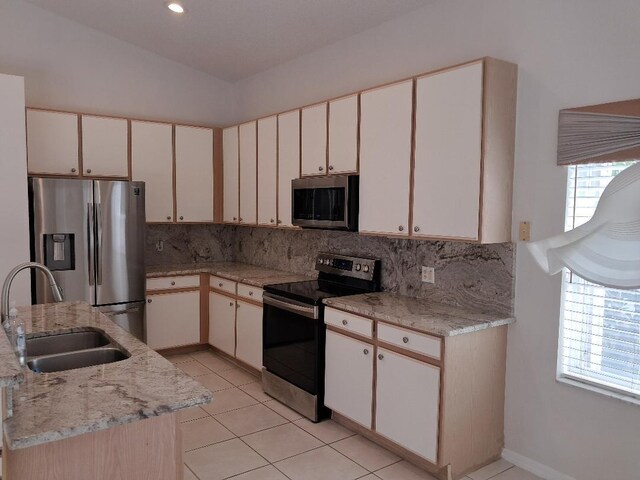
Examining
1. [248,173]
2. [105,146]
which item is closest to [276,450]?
[248,173]

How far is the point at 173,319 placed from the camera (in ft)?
15.4

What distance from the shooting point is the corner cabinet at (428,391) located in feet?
8.44

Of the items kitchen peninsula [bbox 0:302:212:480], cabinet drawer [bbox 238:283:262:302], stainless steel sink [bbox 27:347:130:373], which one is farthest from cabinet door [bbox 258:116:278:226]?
kitchen peninsula [bbox 0:302:212:480]

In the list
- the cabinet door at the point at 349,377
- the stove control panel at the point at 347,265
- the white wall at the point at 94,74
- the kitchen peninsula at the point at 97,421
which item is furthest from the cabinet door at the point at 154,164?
the kitchen peninsula at the point at 97,421

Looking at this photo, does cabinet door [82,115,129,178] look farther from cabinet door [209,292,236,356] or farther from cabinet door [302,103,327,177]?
cabinet door [302,103,327,177]

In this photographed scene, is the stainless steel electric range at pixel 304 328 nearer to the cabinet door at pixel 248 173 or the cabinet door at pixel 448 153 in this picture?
the cabinet door at pixel 448 153

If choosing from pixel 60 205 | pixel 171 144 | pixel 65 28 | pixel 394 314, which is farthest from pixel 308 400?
pixel 65 28

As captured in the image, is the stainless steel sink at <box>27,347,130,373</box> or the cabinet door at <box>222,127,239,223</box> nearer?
the stainless steel sink at <box>27,347,130,373</box>

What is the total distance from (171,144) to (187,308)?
1.62m

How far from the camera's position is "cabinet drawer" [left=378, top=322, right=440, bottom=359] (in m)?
2.56

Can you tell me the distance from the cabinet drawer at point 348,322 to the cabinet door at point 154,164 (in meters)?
2.30

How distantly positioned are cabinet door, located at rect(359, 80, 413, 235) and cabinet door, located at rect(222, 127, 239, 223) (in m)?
1.88

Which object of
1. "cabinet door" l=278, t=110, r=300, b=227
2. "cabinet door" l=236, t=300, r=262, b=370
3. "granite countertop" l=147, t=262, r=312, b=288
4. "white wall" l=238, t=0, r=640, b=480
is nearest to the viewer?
"white wall" l=238, t=0, r=640, b=480

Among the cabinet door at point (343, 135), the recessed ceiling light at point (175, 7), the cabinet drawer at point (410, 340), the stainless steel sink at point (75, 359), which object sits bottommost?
the cabinet drawer at point (410, 340)
